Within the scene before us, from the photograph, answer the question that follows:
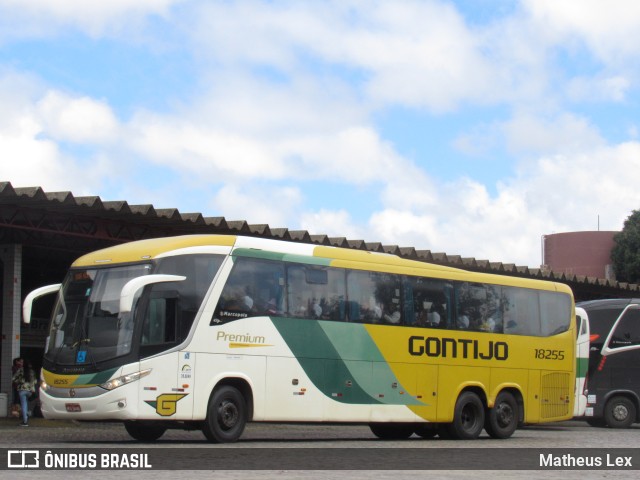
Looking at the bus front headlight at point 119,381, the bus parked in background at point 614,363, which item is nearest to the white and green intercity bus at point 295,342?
the bus front headlight at point 119,381

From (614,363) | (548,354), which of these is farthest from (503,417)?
(614,363)

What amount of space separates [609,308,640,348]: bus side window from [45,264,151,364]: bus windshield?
15681 mm

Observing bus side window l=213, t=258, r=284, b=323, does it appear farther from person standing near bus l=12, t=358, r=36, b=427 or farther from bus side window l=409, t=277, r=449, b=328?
person standing near bus l=12, t=358, r=36, b=427

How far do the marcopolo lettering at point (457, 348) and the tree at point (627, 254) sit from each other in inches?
2061

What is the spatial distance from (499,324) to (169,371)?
8187 millimetres

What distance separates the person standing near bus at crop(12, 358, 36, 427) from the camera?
81.8 ft

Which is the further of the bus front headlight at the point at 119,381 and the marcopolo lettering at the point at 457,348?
the marcopolo lettering at the point at 457,348

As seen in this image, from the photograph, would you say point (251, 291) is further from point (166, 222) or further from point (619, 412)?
point (619, 412)

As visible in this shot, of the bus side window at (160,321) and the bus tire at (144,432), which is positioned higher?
the bus side window at (160,321)

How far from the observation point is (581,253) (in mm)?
74188

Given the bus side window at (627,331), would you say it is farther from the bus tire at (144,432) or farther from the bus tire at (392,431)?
the bus tire at (144,432)

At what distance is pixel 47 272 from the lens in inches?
1598

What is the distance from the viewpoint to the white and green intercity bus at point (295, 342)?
1683cm

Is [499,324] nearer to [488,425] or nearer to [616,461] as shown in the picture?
[488,425]
